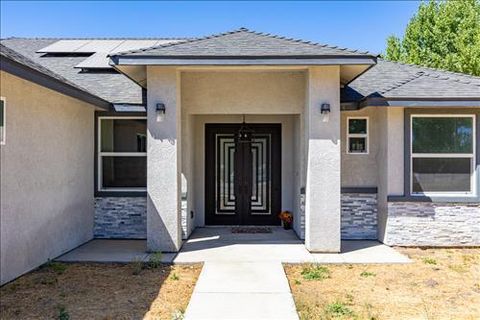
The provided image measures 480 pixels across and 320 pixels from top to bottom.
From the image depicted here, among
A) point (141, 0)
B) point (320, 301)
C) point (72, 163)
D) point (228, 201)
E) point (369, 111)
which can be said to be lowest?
point (320, 301)

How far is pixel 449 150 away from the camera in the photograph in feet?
31.6

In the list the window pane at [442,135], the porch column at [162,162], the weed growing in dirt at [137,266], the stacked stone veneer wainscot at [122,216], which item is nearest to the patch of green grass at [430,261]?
the window pane at [442,135]

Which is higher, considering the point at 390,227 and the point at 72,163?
the point at 72,163

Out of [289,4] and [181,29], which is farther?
[181,29]

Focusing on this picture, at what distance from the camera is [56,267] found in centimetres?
763

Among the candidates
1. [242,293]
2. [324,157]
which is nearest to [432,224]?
[324,157]

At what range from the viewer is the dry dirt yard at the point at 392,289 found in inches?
219

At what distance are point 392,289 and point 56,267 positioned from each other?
5782mm

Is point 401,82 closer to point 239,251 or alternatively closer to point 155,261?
point 239,251

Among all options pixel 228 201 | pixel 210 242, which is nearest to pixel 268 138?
pixel 228 201

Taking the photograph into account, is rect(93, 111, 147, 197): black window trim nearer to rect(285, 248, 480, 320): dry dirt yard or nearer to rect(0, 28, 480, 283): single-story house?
rect(0, 28, 480, 283): single-story house

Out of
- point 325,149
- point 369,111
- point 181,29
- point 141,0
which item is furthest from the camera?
point 181,29

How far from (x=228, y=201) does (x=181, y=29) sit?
1648cm

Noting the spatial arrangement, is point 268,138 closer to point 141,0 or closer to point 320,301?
point 320,301
